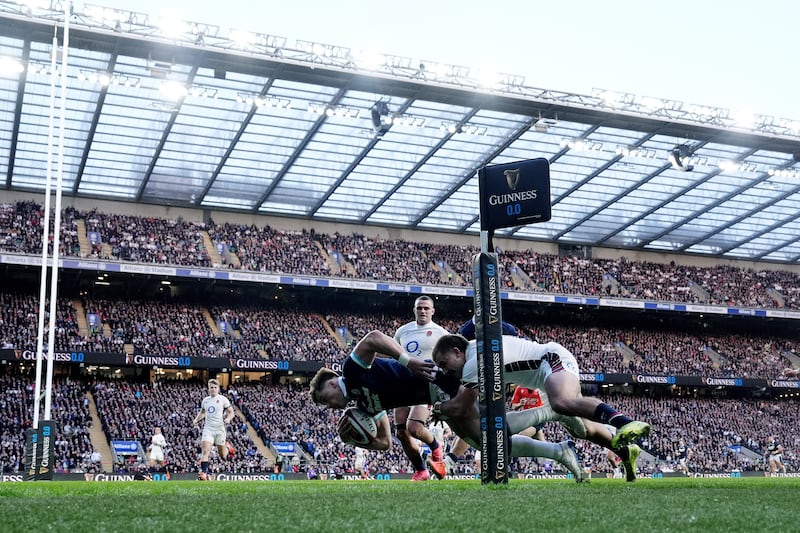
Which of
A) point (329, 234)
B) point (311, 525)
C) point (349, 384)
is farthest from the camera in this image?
point (329, 234)

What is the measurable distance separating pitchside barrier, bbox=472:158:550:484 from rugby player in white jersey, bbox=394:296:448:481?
127 cm

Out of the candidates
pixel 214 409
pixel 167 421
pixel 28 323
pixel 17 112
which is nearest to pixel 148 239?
pixel 28 323

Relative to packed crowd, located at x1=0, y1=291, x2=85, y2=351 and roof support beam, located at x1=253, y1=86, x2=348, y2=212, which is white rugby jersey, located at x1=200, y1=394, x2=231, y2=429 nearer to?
roof support beam, located at x1=253, y1=86, x2=348, y2=212

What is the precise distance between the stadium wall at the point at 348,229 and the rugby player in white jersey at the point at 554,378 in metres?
38.5

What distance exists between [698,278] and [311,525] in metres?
54.0

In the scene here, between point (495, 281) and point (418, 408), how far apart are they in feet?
10.4

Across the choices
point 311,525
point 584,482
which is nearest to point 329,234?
point 584,482

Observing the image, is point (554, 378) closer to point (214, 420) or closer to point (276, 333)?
point (214, 420)

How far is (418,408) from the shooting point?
11516 millimetres

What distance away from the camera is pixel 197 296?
144 ft

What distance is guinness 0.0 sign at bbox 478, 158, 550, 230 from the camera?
889 centimetres

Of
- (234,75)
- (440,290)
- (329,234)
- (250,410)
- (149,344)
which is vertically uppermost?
(234,75)

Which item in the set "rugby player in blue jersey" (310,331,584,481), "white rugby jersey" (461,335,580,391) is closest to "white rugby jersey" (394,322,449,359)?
"rugby player in blue jersey" (310,331,584,481)

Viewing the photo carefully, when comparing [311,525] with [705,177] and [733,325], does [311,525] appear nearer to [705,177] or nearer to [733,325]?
[705,177]
